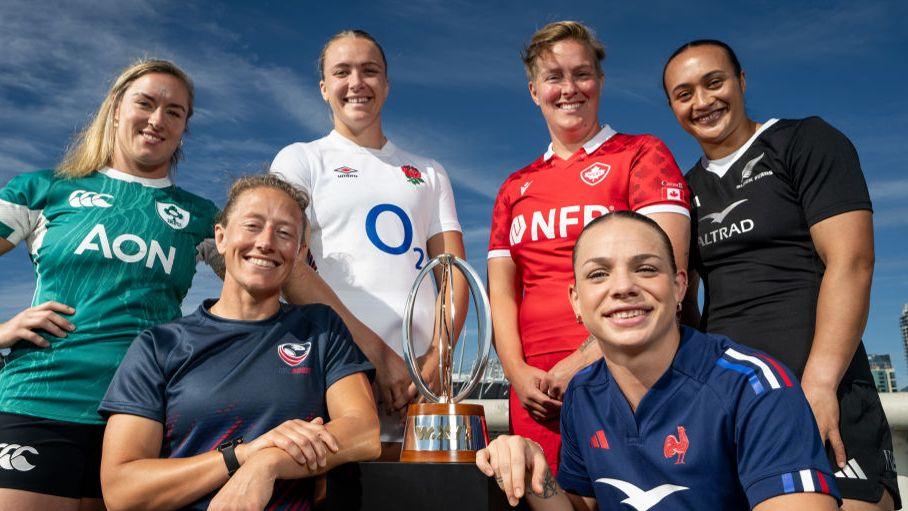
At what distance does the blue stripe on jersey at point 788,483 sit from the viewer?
184cm

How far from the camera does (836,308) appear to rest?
2.53 m

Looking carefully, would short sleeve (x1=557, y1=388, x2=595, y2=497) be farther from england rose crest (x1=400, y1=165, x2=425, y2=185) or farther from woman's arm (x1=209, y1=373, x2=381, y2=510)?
england rose crest (x1=400, y1=165, x2=425, y2=185)

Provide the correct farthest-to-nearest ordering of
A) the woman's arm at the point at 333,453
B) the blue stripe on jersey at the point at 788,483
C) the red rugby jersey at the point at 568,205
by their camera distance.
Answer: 1. the red rugby jersey at the point at 568,205
2. the woman's arm at the point at 333,453
3. the blue stripe on jersey at the point at 788,483

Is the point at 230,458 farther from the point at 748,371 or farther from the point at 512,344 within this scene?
the point at 748,371

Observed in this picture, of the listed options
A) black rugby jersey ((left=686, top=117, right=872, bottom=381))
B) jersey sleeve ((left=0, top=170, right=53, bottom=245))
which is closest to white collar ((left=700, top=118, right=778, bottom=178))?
black rugby jersey ((left=686, top=117, right=872, bottom=381))

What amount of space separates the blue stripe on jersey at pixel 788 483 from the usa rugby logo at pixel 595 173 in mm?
1560

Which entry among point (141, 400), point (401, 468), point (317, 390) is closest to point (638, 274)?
point (401, 468)

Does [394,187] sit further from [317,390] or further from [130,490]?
Result: [130,490]

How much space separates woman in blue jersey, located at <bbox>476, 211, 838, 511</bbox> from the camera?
192cm

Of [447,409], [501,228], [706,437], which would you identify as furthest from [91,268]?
[706,437]

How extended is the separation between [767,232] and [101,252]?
279 cm

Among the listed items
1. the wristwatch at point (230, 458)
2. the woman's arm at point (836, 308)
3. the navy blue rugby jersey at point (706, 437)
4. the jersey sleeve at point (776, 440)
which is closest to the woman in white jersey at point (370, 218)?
the wristwatch at point (230, 458)

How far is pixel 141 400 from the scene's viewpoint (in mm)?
2404

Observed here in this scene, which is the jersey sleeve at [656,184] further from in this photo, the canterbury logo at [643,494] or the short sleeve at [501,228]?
the canterbury logo at [643,494]
